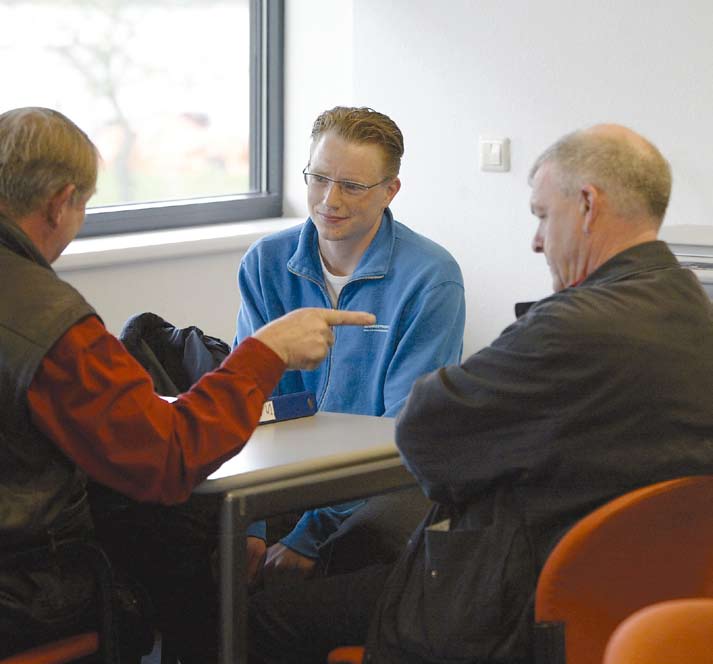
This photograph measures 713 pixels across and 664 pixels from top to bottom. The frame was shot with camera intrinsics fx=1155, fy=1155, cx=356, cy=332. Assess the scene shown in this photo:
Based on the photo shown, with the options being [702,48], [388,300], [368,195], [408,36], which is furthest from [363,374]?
[408,36]

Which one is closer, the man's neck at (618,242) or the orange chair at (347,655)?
the man's neck at (618,242)

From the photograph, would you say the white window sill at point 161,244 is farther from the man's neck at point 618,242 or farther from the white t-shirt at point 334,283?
the man's neck at point 618,242

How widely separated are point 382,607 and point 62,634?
18.0 inches

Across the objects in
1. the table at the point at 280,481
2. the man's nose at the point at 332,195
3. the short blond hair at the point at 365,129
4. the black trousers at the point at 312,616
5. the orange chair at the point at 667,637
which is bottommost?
the black trousers at the point at 312,616

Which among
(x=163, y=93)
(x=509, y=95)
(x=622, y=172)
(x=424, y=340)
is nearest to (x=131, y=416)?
(x=622, y=172)

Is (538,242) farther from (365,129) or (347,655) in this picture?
(365,129)

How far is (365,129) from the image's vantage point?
7.80ft

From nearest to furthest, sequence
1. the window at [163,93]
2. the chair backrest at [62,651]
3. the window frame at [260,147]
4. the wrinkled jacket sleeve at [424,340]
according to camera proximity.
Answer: the chair backrest at [62,651] < the wrinkled jacket sleeve at [424,340] < the window at [163,93] < the window frame at [260,147]

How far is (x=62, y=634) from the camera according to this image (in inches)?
64.1

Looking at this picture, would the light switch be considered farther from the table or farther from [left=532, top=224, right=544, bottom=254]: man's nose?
[left=532, top=224, right=544, bottom=254]: man's nose

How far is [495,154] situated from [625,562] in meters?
2.63

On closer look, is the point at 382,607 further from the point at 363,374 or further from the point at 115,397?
the point at 363,374

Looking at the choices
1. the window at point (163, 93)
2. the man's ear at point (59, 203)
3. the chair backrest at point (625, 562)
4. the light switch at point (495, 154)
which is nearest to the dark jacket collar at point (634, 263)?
the chair backrest at point (625, 562)

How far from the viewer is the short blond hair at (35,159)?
1553 millimetres
